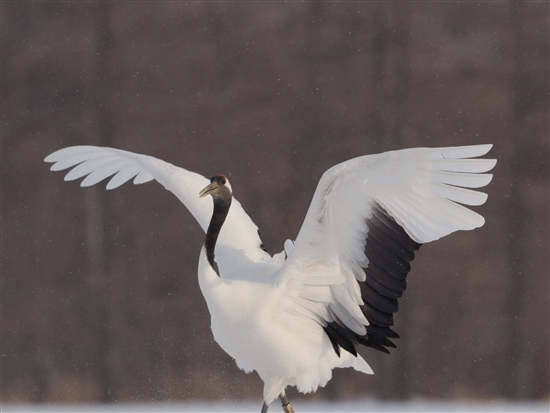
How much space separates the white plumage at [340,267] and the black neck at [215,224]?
5cm

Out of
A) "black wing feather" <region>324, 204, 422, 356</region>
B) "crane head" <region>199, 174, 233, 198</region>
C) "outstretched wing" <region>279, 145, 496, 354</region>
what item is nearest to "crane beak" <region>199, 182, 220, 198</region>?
"crane head" <region>199, 174, 233, 198</region>

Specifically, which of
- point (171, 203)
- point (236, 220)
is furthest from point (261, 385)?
point (236, 220)

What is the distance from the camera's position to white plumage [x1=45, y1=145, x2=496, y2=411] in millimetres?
2131

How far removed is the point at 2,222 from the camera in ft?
15.1

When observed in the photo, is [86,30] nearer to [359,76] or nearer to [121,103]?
[121,103]

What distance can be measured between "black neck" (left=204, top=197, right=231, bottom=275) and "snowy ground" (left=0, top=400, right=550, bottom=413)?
2.03 m

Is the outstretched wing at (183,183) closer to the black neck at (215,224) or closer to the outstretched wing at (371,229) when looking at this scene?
the black neck at (215,224)

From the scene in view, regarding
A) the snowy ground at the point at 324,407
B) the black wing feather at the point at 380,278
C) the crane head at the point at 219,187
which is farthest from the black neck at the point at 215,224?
the snowy ground at the point at 324,407

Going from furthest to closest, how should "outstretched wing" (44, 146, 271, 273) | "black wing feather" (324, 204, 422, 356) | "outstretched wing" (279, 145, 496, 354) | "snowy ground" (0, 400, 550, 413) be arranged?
"snowy ground" (0, 400, 550, 413) < "outstretched wing" (44, 146, 271, 273) < "black wing feather" (324, 204, 422, 356) < "outstretched wing" (279, 145, 496, 354)

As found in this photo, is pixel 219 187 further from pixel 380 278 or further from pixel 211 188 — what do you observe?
pixel 380 278

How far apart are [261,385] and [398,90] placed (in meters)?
1.88

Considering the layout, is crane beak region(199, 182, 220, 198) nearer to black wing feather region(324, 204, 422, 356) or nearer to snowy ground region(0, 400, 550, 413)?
black wing feather region(324, 204, 422, 356)

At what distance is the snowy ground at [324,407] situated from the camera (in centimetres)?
432

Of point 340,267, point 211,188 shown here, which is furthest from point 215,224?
point 340,267
